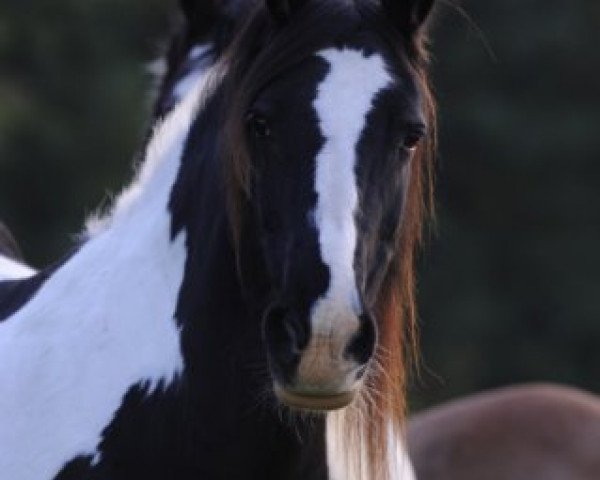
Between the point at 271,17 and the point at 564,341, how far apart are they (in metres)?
16.5

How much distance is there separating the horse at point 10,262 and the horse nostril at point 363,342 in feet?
4.71

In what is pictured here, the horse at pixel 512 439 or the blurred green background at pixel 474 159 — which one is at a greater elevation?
the horse at pixel 512 439

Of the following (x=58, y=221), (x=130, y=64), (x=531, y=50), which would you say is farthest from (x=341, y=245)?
(x=531, y=50)

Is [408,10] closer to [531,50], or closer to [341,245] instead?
[341,245]

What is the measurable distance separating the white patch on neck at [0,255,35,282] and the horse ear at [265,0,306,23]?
117 cm

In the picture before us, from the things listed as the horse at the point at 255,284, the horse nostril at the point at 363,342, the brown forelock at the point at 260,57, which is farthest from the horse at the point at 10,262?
the horse nostril at the point at 363,342

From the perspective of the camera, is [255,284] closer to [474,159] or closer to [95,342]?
[95,342]

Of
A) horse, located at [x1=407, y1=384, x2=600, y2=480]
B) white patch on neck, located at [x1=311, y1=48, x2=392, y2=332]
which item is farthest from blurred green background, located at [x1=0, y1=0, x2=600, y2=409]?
white patch on neck, located at [x1=311, y1=48, x2=392, y2=332]

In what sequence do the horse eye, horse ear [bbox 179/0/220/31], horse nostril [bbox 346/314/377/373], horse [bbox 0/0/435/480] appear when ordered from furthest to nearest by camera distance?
horse ear [bbox 179/0/220/31], the horse eye, horse [bbox 0/0/435/480], horse nostril [bbox 346/314/377/373]

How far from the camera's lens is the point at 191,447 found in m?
4.39

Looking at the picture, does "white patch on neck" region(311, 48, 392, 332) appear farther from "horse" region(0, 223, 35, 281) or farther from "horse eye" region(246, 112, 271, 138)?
"horse" region(0, 223, 35, 281)

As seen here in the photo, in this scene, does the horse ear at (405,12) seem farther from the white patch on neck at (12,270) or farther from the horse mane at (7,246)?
the horse mane at (7,246)

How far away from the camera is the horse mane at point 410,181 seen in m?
4.27

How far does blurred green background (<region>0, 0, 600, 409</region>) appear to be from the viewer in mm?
19062
